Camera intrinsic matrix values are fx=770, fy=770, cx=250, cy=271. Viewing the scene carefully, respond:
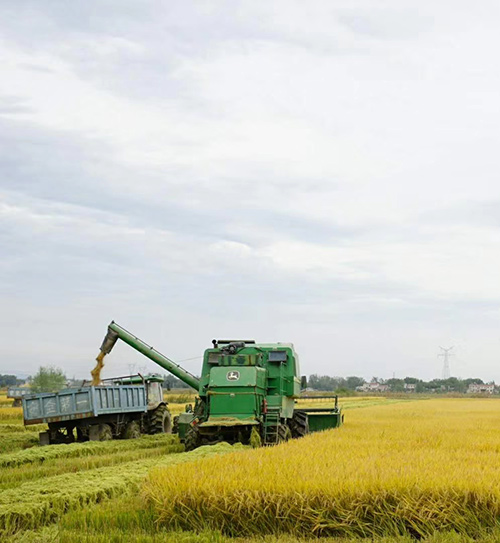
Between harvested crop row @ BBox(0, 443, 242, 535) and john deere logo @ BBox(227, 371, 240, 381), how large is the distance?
527cm

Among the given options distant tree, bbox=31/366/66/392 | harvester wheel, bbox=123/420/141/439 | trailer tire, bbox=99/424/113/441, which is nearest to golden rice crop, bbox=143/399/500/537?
trailer tire, bbox=99/424/113/441

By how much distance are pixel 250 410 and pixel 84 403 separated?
203 inches

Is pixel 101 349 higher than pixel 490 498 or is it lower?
higher

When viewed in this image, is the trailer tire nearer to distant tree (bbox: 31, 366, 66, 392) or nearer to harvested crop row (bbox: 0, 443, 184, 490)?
harvested crop row (bbox: 0, 443, 184, 490)

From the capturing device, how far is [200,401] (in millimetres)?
20078

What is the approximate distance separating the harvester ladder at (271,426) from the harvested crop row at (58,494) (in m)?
5.29

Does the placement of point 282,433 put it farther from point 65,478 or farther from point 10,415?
point 10,415

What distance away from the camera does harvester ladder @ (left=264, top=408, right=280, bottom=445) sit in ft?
61.8

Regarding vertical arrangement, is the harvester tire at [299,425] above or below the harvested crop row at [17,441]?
above

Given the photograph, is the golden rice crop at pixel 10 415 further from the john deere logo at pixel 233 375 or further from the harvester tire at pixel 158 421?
the john deere logo at pixel 233 375

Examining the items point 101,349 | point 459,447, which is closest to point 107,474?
point 459,447

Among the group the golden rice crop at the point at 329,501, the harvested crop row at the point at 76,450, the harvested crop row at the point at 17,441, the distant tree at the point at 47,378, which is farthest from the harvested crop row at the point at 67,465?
the distant tree at the point at 47,378

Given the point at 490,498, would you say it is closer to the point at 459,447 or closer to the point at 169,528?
the point at 169,528

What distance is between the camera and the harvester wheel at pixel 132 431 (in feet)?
76.7
